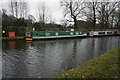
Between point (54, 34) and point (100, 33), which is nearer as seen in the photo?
point (54, 34)

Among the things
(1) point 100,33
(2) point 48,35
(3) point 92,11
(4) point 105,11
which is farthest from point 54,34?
(4) point 105,11

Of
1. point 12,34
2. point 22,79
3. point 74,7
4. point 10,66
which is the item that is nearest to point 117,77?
point 22,79

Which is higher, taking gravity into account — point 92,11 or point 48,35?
point 92,11

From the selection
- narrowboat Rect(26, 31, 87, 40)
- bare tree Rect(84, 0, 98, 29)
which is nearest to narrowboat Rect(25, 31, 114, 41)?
narrowboat Rect(26, 31, 87, 40)

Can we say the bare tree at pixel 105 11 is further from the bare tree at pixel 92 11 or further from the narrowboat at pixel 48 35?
the narrowboat at pixel 48 35

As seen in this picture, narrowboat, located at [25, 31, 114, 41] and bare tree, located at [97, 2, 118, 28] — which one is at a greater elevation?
bare tree, located at [97, 2, 118, 28]

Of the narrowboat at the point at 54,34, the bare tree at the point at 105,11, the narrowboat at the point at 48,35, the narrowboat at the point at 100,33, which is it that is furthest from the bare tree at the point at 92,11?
the narrowboat at the point at 48,35

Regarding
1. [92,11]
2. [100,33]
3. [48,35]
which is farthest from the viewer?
[92,11]

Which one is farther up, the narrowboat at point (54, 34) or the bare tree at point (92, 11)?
the bare tree at point (92, 11)

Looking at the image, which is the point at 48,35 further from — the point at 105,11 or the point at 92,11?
the point at 105,11

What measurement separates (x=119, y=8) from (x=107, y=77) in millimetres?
47987

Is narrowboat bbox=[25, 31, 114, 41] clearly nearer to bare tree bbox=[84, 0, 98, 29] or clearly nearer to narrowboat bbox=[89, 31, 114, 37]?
narrowboat bbox=[89, 31, 114, 37]

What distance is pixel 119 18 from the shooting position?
5841 centimetres

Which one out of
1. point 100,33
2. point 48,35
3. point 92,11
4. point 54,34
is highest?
point 92,11
